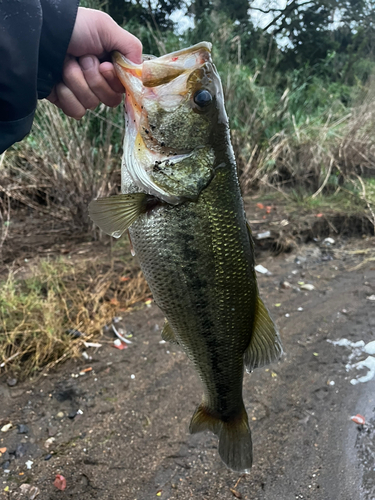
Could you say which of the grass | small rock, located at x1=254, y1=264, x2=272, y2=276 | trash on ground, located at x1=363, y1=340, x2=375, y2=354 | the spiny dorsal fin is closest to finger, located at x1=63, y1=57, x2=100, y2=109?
the spiny dorsal fin

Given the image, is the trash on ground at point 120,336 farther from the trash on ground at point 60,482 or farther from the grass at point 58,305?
the trash on ground at point 60,482

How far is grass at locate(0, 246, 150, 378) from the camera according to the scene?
314 centimetres

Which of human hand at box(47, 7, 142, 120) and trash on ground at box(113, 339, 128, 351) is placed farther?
trash on ground at box(113, 339, 128, 351)

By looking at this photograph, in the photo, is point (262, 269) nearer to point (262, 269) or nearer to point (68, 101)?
point (262, 269)

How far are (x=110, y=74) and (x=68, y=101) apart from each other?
265 millimetres

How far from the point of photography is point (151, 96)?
1369 millimetres

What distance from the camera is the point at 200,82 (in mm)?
1355

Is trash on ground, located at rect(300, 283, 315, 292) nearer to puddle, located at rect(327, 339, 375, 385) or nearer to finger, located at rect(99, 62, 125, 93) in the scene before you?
puddle, located at rect(327, 339, 375, 385)

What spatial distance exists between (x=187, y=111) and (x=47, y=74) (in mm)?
668

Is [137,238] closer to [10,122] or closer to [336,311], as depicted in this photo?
[10,122]

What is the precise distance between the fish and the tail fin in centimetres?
39

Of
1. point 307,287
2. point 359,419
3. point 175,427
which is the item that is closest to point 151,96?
point 175,427

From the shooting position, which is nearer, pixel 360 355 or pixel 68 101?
pixel 68 101

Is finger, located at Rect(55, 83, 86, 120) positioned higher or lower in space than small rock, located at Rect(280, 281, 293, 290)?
higher
